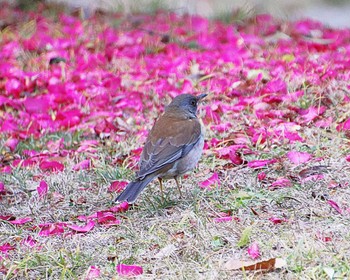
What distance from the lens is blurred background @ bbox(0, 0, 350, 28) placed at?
1151cm

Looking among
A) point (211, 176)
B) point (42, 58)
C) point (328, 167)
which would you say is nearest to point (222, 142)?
point (211, 176)

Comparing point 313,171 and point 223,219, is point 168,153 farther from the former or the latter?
point 313,171

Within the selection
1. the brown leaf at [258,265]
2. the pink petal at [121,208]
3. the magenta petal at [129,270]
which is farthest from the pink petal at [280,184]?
the magenta petal at [129,270]

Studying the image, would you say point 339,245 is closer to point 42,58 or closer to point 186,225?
point 186,225

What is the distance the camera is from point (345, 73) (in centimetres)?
755

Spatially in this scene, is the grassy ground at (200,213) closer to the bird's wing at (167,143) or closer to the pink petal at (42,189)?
the pink petal at (42,189)

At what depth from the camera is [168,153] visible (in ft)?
17.5

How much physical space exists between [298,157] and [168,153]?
1001 mm

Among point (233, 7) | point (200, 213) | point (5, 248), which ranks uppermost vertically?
point (200, 213)

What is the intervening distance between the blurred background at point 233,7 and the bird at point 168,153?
6.00 meters

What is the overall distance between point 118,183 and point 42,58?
13.9ft

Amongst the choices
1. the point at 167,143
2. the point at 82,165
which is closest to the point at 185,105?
the point at 167,143

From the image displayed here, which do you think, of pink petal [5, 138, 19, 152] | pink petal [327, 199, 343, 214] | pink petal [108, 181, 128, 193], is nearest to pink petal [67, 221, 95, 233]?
pink petal [108, 181, 128, 193]

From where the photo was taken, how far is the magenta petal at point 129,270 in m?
4.19
